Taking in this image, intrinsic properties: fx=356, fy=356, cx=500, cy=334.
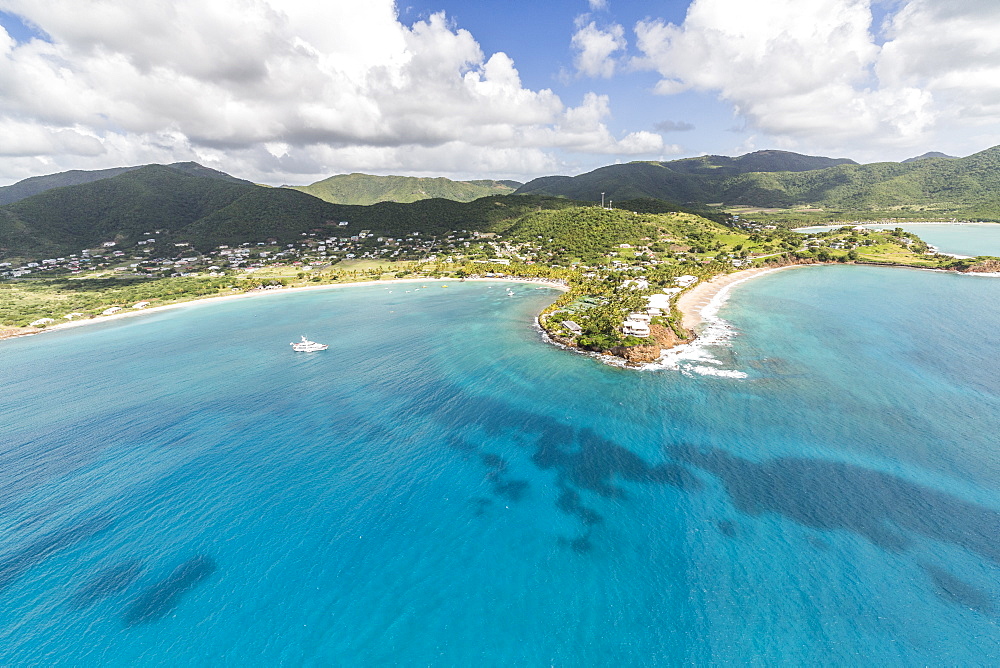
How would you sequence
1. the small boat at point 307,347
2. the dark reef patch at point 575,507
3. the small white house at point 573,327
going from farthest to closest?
1. the small white house at point 573,327
2. the small boat at point 307,347
3. the dark reef patch at point 575,507

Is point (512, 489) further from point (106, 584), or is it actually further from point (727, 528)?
point (106, 584)

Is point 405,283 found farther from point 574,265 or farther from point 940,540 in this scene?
point 940,540

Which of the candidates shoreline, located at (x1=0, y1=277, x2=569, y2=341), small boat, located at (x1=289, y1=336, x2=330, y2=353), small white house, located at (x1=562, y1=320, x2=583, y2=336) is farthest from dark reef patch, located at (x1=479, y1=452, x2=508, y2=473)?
shoreline, located at (x1=0, y1=277, x2=569, y2=341)

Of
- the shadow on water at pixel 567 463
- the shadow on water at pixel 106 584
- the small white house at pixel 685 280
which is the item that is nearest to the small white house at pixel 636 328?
the shadow on water at pixel 567 463

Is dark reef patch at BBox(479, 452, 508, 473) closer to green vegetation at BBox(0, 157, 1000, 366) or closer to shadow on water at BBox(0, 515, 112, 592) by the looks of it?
shadow on water at BBox(0, 515, 112, 592)

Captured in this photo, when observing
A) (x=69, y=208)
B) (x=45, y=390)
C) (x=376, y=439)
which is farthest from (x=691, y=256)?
(x=69, y=208)

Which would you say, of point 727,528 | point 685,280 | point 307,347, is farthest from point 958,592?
point 685,280

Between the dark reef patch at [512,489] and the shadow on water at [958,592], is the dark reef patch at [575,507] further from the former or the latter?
the shadow on water at [958,592]
